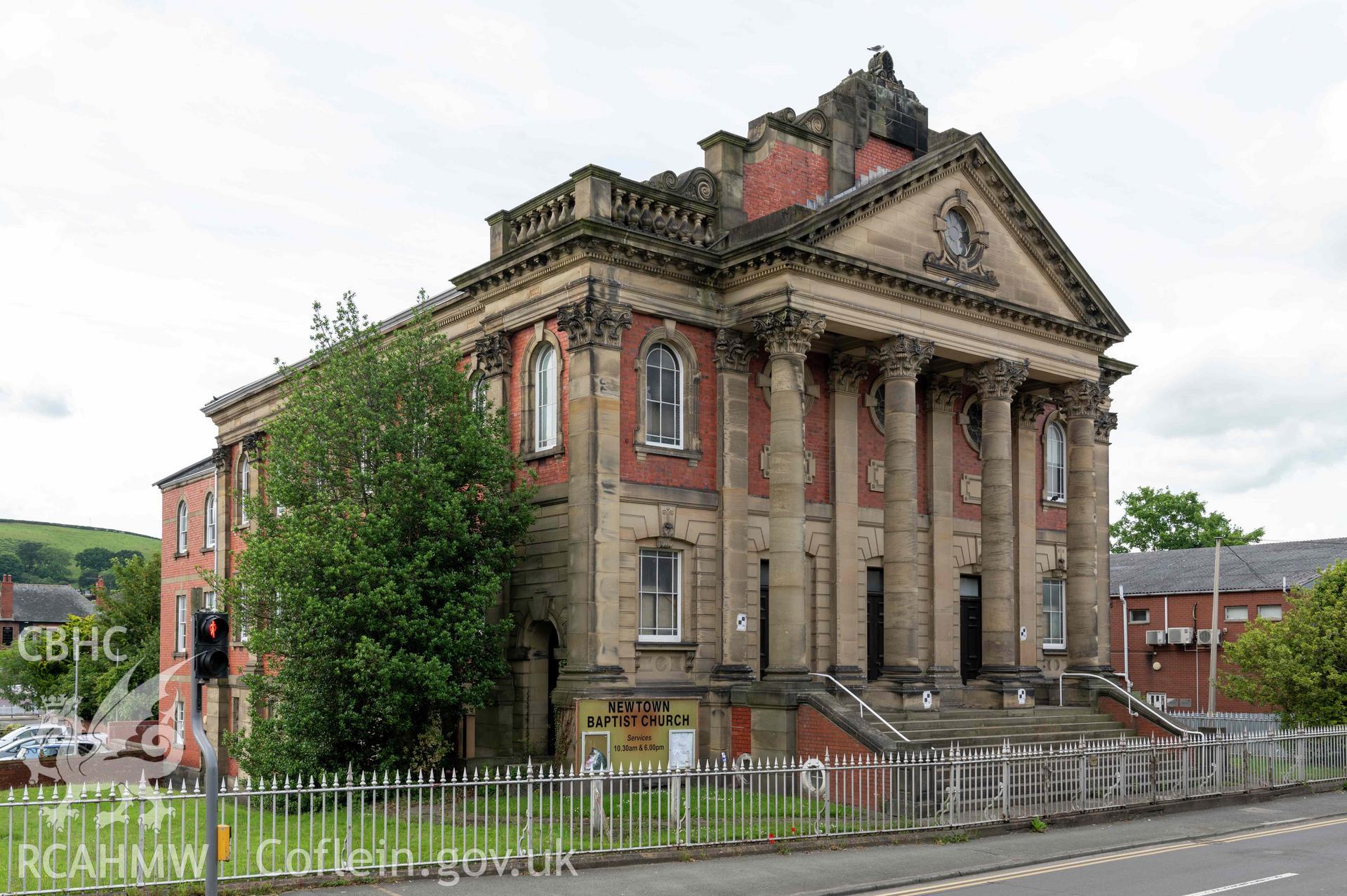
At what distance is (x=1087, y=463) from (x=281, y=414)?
1970 centimetres

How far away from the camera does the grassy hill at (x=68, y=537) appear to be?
17600 cm

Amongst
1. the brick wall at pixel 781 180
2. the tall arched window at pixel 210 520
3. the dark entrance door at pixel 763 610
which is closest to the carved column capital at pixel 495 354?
the brick wall at pixel 781 180

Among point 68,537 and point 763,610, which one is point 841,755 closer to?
point 763,610

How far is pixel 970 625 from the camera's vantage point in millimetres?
31656

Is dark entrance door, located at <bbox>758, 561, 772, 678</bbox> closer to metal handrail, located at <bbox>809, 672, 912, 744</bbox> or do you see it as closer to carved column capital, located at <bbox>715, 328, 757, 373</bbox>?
metal handrail, located at <bbox>809, 672, 912, 744</bbox>

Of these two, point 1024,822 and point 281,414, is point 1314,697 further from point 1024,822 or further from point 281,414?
point 281,414

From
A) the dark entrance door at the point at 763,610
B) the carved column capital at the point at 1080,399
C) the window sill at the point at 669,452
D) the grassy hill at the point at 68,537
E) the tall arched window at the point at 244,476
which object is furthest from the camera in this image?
the grassy hill at the point at 68,537

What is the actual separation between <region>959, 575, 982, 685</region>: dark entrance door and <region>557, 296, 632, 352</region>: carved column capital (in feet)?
38.7

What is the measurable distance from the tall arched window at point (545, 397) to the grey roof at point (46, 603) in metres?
99.1

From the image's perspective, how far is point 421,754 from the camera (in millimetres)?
24062

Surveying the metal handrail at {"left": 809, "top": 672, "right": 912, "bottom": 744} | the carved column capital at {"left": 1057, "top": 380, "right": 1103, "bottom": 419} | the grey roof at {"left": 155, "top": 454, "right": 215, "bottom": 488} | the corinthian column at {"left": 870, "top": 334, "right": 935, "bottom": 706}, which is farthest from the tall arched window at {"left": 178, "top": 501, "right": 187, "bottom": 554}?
the carved column capital at {"left": 1057, "top": 380, "right": 1103, "bottom": 419}

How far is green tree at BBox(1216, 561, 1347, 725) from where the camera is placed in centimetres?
3125

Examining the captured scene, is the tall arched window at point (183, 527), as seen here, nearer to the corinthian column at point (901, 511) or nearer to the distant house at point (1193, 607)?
the corinthian column at point (901, 511)

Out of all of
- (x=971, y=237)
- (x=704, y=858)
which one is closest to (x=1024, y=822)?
(x=704, y=858)
